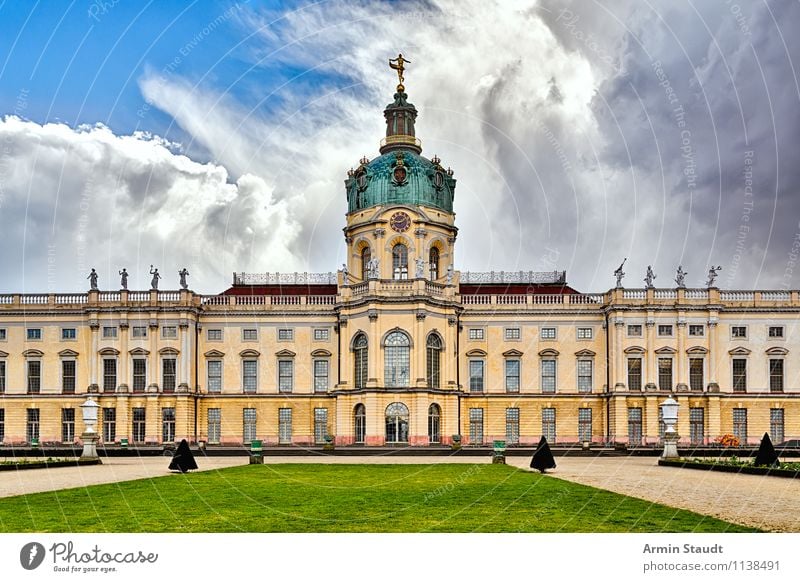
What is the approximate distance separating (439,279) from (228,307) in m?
15.9

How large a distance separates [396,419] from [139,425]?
19.0m

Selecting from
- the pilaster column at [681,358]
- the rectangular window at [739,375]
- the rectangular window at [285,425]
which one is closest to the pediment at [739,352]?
the rectangular window at [739,375]

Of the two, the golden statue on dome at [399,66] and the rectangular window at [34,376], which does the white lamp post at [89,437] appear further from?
the golden statue on dome at [399,66]

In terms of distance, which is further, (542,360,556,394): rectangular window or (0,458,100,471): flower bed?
(542,360,556,394): rectangular window

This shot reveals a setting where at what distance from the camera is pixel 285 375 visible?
73.3 metres

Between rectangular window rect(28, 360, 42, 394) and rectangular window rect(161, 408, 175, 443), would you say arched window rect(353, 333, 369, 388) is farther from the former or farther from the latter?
rectangular window rect(28, 360, 42, 394)

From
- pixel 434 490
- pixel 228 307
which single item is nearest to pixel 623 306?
pixel 228 307

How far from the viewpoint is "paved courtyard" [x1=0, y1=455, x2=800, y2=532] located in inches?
939

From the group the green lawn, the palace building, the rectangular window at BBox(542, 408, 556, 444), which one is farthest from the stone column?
the green lawn

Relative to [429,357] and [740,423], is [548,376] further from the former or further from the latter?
[740,423]

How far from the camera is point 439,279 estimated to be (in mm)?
74062

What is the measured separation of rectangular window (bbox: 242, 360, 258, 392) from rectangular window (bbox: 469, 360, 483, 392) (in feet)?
52.2

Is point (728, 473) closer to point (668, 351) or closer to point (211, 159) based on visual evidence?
point (211, 159)

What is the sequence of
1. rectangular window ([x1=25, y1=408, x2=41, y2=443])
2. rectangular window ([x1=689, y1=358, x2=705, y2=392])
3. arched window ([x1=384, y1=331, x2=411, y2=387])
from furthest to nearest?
rectangular window ([x1=25, y1=408, x2=41, y2=443])
rectangular window ([x1=689, y1=358, x2=705, y2=392])
arched window ([x1=384, y1=331, x2=411, y2=387])
